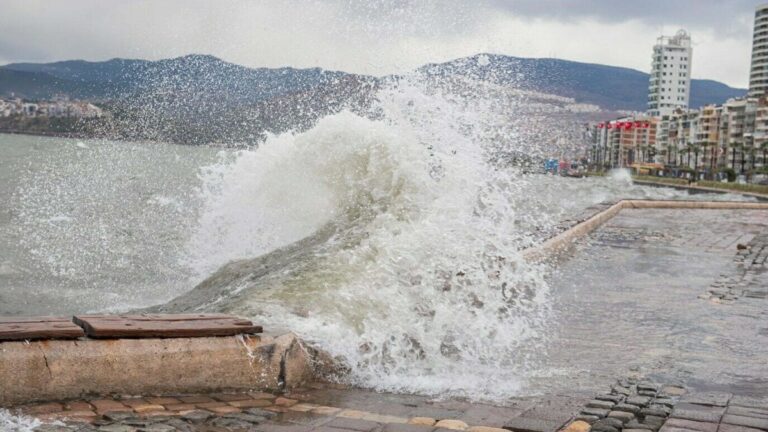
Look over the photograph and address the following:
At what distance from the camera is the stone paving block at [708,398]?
16.7 feet

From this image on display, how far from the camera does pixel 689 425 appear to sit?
14.8 feet

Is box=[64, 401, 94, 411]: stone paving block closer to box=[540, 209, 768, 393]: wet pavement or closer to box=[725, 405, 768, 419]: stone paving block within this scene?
box=[540, 209, 768, 393]: wet pavement

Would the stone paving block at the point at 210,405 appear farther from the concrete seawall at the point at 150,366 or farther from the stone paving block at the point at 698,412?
the stone paving block at the point at 698,412

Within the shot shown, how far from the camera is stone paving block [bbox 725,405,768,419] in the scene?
4.79m

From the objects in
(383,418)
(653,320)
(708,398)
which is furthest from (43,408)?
(653,320)

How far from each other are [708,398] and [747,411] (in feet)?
1.13

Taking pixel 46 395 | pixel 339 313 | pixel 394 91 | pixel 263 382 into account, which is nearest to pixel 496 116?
pixel 394 91

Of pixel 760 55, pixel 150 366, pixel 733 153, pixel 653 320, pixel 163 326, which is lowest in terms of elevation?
pixel 653 320

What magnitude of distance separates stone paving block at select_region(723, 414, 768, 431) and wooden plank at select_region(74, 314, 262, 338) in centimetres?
269

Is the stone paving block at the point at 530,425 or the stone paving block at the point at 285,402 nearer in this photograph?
the stone paving block at the point at 530,425

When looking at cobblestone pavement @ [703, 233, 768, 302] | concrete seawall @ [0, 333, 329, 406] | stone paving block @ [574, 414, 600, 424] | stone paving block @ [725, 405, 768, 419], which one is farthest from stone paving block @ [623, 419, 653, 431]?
cobblestone pavement @ [703, 233, 768, 302]

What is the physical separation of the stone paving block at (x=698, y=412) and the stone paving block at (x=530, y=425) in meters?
0.73

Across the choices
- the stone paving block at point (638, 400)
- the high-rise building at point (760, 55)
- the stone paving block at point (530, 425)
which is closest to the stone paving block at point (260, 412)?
the stone paving block at point (530, 425)

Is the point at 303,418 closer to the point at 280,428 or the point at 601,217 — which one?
the point at 280,428
